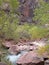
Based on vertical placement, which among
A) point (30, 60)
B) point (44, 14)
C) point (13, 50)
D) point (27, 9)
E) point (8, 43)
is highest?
point (27, 9)

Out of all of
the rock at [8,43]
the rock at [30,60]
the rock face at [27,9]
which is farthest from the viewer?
the rock face at [27,9]

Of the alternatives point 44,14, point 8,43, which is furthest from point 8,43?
point 44,14

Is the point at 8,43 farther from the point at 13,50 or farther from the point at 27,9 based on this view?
the point at 27,9

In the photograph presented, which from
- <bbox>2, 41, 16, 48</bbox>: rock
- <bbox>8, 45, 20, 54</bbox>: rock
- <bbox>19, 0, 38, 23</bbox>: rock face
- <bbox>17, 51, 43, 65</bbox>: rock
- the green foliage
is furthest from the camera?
<bbox>19, 0, 38, 23</bbox>: rock face

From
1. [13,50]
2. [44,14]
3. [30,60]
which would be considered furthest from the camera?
[13,50]

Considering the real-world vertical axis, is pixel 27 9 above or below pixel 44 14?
above

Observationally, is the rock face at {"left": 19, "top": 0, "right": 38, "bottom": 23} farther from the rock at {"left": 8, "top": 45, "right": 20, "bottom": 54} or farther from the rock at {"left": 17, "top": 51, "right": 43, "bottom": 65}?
the rock at {"left": 17, "top": 51, "right": 43, "bottom": 65}

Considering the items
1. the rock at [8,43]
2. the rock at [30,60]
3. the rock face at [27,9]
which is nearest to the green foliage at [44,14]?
the rock at [30,60]

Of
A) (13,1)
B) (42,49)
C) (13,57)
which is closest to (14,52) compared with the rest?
(13,57)

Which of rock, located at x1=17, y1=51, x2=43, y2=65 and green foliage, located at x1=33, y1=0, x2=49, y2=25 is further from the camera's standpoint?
rock, located at x1=17, y1=51, x2=43, y2=65

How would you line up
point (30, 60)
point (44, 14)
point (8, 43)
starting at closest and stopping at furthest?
point (44, 14) → point (30, 60) → point (8, 43)

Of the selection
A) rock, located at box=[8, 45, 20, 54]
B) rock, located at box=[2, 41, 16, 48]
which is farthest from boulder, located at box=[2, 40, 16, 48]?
rock, located at box=[8, 45, 20, 54]

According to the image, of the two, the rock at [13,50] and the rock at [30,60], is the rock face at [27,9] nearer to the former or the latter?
the rock at [13,50]

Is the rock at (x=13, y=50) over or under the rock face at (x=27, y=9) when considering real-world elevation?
under
